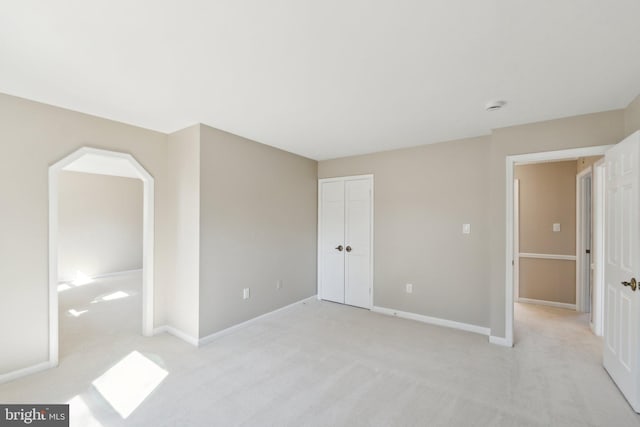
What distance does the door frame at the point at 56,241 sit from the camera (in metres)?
2.74

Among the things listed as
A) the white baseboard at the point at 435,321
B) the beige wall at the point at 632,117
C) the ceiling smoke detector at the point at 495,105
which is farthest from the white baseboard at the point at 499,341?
the ceiling smoke detector at the point at 495,105

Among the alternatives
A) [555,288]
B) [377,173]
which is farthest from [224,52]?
[555,288]

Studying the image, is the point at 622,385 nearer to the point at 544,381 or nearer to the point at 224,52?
the point at 544,381

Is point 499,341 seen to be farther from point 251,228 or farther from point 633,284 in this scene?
point 251,228

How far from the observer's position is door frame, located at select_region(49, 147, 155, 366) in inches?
108

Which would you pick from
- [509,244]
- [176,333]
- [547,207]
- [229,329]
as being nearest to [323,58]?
[509,244]

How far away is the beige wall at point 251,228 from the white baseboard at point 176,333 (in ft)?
0.43

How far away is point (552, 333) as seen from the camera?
3.60m

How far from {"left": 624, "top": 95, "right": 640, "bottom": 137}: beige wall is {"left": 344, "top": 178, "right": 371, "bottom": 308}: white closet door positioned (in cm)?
288

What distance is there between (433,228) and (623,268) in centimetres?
192

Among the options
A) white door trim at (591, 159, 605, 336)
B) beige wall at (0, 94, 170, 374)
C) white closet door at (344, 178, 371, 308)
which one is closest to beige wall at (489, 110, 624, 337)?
white door trim at (591, 159, 605, 336)

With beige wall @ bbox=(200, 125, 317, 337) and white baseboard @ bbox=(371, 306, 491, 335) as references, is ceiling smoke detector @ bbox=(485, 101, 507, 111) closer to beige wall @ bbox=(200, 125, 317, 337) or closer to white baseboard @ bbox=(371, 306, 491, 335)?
white baseboard @ bbox=(371, 306, 491, 335)

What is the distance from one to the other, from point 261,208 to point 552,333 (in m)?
4.09

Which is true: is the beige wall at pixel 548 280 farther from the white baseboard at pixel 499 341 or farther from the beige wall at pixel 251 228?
the beige wall at pixel 251 228
